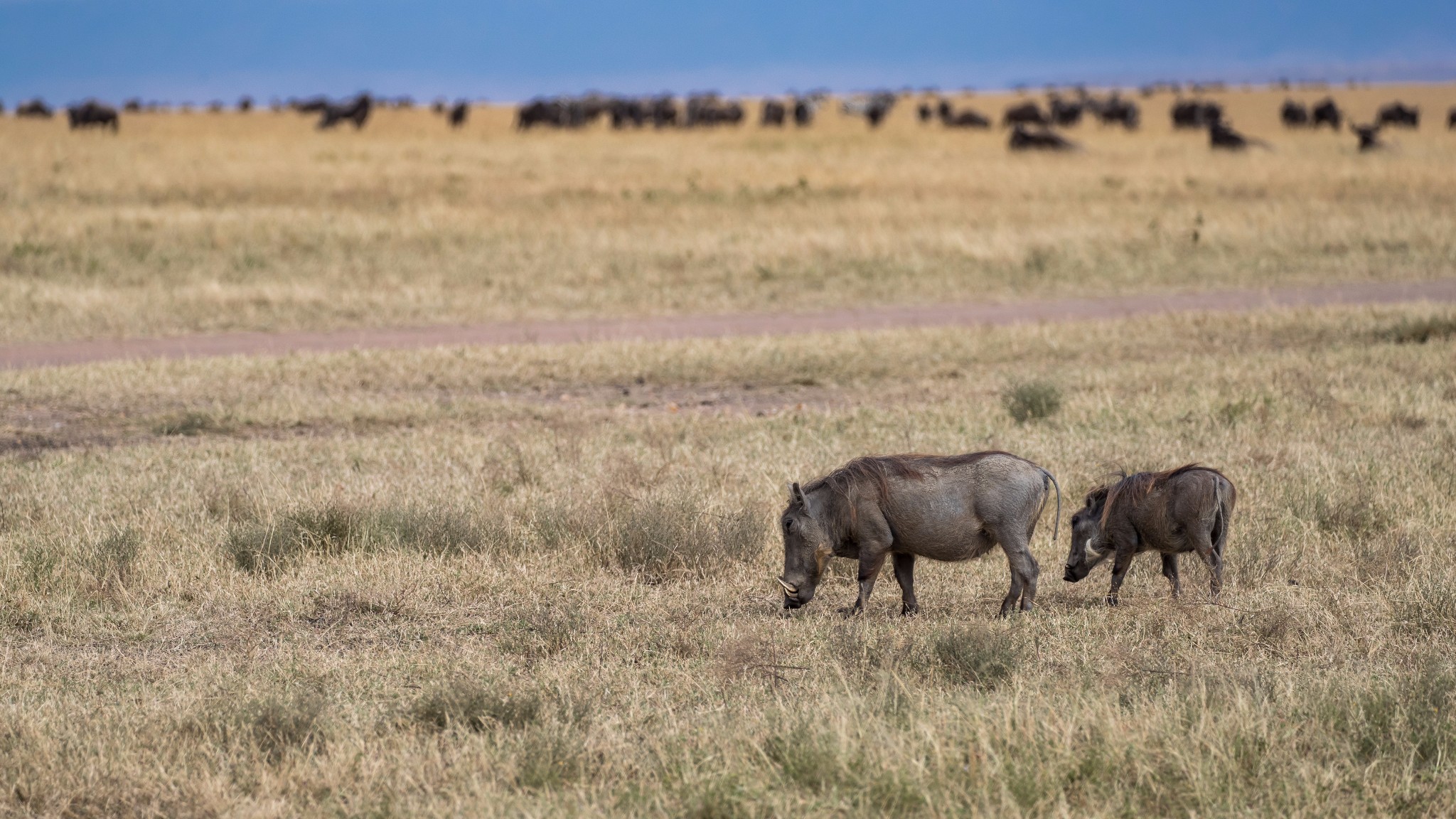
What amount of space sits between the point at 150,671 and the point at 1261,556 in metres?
5.37

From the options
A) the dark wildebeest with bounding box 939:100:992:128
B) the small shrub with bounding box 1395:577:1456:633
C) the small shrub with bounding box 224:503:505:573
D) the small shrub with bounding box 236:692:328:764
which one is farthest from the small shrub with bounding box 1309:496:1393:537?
the dark wildebeest with bounding box 939:100:992:128

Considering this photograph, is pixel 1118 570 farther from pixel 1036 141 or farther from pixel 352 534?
pixel 1036 141

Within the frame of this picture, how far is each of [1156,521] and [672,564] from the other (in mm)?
2482

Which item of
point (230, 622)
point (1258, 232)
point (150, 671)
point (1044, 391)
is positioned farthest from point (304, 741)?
point (1258, 232)

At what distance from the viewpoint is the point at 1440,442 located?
995 centimetres

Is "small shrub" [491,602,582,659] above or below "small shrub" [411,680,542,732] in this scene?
below

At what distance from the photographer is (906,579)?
6.75 meters

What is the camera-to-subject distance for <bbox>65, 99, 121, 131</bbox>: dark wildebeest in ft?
171

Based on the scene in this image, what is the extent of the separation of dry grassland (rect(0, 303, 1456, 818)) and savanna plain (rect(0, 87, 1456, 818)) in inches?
1.0

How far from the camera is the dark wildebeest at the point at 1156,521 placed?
22.2 ft

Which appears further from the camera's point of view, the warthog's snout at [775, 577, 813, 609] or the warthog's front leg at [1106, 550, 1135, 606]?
the warthog's front leg at [1106, 550, 1135, 606]

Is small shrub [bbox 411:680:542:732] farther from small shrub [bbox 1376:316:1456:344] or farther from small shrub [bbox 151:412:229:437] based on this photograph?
small shrub [bbox 1376:316:1456:344]

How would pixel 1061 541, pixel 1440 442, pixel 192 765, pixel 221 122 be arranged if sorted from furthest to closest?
pixel 221 122 → pixel 1440 442 → pixel 1061 541 → pixel 192 765

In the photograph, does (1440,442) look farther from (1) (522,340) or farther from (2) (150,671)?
(1) (522,340)
